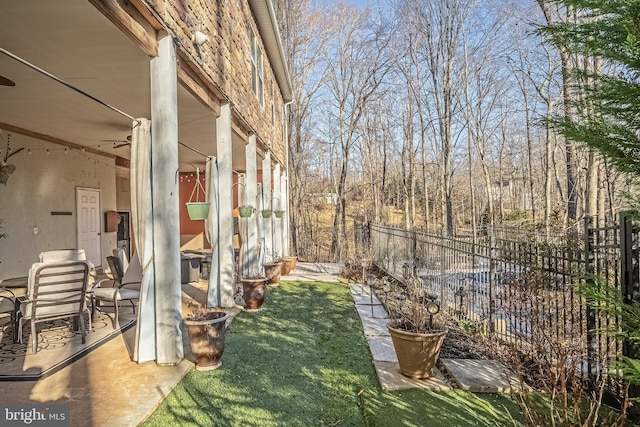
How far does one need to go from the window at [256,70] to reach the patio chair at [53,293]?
533 centimetres

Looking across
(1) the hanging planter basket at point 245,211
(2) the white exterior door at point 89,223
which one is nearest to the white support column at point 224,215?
(1) the hanging planter basket at point 245,211

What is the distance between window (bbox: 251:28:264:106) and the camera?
26.8 ft

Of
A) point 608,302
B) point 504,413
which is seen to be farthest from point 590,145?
point 504,413

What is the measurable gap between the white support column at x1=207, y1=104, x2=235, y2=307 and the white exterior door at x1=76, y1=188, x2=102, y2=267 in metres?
4.95

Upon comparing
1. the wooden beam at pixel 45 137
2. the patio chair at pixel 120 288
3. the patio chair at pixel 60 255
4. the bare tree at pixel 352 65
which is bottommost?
the patio chair at pixel 120 288

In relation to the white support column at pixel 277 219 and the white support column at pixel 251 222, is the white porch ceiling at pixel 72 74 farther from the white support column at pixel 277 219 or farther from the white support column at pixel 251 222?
the white support column at pixel 277 219

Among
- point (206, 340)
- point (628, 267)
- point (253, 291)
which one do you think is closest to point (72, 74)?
point (206, 340)

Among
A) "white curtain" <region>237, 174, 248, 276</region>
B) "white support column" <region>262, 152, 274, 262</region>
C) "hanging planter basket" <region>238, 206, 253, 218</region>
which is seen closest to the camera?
"hanging planter basket" <region>238, 206, 253, 218</region>

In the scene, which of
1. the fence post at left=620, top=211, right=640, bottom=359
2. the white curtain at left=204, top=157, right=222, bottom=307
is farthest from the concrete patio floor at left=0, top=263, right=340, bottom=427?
the fence post at left=620, top=211, right=640, bottom=359

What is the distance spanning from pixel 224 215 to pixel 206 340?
8.62 ft

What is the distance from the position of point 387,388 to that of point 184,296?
14.4ft

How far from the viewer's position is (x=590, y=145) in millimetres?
1817

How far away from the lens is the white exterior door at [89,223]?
8.82 metres

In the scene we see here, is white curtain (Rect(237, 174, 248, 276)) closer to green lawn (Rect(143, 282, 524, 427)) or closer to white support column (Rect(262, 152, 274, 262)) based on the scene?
white support column (Rect(262, 152, 274, 262))
